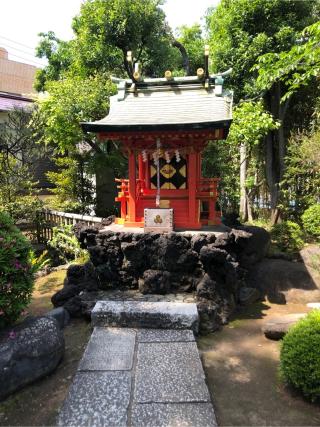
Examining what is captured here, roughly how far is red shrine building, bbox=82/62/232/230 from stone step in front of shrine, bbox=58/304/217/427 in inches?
132

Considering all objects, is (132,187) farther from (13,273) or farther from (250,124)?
(250,124)

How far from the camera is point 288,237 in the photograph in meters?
9.46

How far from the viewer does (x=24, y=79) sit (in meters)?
30.2

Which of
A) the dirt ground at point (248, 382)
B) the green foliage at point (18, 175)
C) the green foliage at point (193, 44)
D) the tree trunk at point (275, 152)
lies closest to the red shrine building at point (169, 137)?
the dirt ground at point (248, 382)

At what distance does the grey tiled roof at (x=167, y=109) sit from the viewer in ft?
22.9

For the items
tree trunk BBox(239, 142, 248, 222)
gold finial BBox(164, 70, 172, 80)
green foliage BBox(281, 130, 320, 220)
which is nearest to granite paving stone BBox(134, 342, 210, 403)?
gold finial BBox(164, 70, 172, 80)

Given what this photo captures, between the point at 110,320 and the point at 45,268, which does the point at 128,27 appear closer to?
the point at 45,268

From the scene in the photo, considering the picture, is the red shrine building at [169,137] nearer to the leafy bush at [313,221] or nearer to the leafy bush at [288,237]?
the leafy bush at [288,237]

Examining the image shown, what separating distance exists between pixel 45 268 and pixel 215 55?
9535 mm

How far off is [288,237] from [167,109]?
5.03 metres

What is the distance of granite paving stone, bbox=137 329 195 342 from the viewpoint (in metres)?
5.23

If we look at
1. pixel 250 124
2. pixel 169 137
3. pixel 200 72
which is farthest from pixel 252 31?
pixel 169 137

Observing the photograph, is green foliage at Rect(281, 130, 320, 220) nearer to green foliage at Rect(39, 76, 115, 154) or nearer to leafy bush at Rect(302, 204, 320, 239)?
leafy bush at Rect(302, 204, 320, 239)

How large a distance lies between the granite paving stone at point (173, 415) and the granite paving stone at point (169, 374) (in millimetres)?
91
